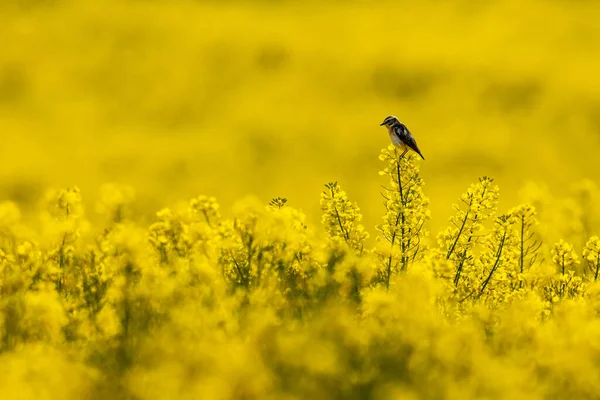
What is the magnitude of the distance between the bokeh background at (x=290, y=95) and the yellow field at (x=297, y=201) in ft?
0.12

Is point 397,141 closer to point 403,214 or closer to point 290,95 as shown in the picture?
point 403,214

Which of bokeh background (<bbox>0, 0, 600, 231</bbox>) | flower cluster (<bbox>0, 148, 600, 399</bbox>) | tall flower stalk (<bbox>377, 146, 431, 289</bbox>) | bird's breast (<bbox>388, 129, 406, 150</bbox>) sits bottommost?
flower cluster (<bbox>0, 148, 600, 399</bbox>)

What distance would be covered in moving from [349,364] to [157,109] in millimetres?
11311

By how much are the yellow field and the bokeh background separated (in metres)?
0.04

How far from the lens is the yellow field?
3027mm

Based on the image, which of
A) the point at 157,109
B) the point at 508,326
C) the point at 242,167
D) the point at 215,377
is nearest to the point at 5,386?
the point at 215,377

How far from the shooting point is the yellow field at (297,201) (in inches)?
119

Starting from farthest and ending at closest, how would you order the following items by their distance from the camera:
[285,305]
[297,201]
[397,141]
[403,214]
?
[297,201] < [397,141] < [403,214] < [285,305]

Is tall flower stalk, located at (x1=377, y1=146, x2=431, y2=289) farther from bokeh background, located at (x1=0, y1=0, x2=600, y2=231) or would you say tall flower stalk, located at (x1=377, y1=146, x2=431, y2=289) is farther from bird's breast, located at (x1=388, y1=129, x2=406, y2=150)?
bokeh background, located at (x1=0, y1=0, x2=600, y2=231)

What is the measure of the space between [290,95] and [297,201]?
3577mm

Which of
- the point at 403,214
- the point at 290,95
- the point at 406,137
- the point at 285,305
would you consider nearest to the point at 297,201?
the point at 290,95

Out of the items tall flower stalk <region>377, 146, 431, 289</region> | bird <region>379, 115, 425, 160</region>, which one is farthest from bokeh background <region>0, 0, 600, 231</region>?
tall flower stalk <region>377, 146, 431, 289</region>

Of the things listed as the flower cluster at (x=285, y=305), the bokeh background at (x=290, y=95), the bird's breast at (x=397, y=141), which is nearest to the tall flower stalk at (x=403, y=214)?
the flower cluster at (x=285, y=305)

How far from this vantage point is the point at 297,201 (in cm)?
1099
